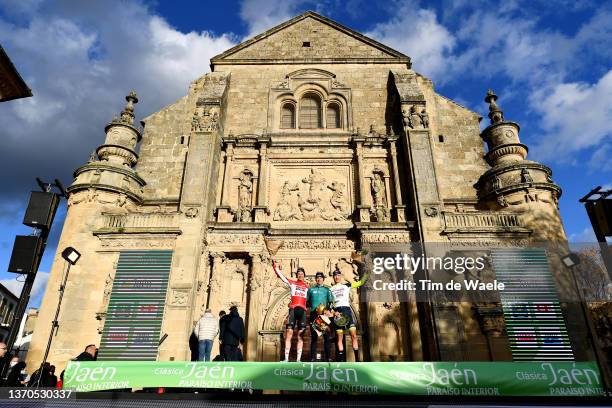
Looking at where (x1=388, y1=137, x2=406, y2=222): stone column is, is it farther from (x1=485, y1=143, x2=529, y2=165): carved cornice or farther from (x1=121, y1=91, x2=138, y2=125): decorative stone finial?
(x1=121, y1=91, x2=138, y2=125): decorative stone finial

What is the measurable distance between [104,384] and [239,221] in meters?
8.87

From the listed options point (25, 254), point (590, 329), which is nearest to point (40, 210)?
point (25, 254)

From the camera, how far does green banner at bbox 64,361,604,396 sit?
255 inches

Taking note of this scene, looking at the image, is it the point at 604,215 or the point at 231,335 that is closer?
the point at 231,335

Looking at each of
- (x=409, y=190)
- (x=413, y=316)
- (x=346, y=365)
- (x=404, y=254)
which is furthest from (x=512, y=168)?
(x=346, y=365)

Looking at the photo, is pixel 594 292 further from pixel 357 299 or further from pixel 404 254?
pixel 357 299

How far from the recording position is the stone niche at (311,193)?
15.9 m

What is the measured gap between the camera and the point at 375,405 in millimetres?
5906

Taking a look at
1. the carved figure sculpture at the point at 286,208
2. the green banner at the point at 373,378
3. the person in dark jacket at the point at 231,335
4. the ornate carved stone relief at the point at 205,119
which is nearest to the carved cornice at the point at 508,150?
the carved figure sculpture at the point at 286,208

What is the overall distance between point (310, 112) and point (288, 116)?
3.38 ft

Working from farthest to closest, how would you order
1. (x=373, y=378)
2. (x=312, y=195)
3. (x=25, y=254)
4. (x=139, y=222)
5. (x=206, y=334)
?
(x=312, y=195)
(x=139, y=222)
(x=25, y=254)
(x=206, y=334)
(x=373, y=378)

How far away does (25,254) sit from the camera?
38.4 feet

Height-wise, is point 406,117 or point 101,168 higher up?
point 406,117

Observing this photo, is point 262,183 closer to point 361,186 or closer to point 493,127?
point 361,186
